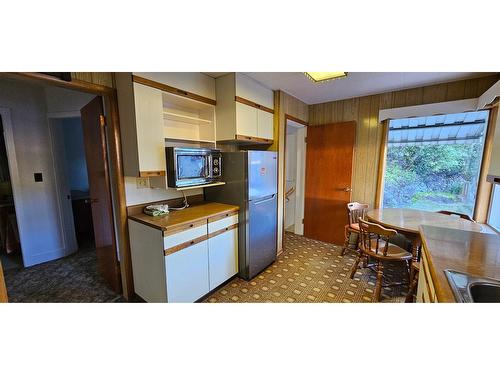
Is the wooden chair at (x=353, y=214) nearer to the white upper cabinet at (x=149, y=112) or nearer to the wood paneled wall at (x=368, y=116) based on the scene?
the wood paneled wall at (x=368, y=116)

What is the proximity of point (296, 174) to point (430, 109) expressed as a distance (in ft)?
6.63

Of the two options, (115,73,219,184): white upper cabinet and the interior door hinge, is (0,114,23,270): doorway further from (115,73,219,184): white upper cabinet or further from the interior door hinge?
(115,73,219,184): white upper cabinet

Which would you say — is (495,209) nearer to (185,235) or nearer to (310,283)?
(310,283)

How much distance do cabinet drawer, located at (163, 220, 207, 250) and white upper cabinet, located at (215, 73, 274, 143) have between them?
3.42 feet

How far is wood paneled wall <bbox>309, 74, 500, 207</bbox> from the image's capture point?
262cm

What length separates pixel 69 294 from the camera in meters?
2.11

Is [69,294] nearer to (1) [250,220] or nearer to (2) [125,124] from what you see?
(2) [125,124]

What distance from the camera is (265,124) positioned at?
2.65 m

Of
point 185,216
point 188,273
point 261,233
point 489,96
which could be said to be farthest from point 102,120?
point 489,96

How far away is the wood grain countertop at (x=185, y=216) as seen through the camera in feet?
5.38

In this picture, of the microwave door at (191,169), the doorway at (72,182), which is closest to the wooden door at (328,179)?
the microwave door at (191,169)

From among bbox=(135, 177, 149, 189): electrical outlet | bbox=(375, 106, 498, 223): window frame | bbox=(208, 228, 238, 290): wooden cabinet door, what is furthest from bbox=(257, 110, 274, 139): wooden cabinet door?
bbox=(375, 106, 498, 223): window frame

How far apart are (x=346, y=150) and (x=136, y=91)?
9.48 ft
